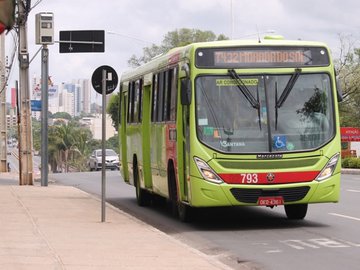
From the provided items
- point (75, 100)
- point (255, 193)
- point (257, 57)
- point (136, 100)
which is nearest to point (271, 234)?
point (255, 193)

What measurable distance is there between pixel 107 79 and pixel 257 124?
10.1 feet

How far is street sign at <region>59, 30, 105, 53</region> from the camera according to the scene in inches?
1057

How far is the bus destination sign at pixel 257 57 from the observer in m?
14.1

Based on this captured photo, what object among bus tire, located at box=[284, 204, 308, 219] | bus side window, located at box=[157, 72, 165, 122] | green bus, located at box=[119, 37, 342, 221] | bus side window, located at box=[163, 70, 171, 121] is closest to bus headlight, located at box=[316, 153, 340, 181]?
green bus, located at box=[119, 37, 342, 221]

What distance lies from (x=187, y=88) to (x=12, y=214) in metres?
4.72

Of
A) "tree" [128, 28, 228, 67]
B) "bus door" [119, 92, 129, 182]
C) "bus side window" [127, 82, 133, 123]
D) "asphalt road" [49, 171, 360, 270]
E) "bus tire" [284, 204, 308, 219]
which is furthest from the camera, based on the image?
"tree" [128, 28, 228, 67]

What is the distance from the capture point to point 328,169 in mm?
13969

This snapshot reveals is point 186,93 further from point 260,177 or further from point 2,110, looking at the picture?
point 2,110

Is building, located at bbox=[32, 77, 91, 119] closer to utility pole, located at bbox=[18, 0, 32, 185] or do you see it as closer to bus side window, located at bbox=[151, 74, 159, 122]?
utility pole, located at bbox=[18, 0, 32, 185]

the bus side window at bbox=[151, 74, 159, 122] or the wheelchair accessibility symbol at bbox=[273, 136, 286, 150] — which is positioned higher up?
the bus side window at bbox=[151, 74, 159, 122]

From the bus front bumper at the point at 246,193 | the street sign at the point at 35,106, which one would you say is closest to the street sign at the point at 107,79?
the bus front bumper at the point at 246,193

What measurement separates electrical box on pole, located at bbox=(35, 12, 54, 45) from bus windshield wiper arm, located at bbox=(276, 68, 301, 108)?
14925mm

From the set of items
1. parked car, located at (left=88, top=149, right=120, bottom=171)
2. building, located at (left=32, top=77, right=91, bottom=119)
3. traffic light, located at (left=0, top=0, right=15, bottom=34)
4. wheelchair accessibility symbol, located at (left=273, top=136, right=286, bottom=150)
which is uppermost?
building, located at (left=32, top=77, right=91, bottom=119)

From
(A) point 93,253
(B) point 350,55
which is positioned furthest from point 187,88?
(B) point 350,55
